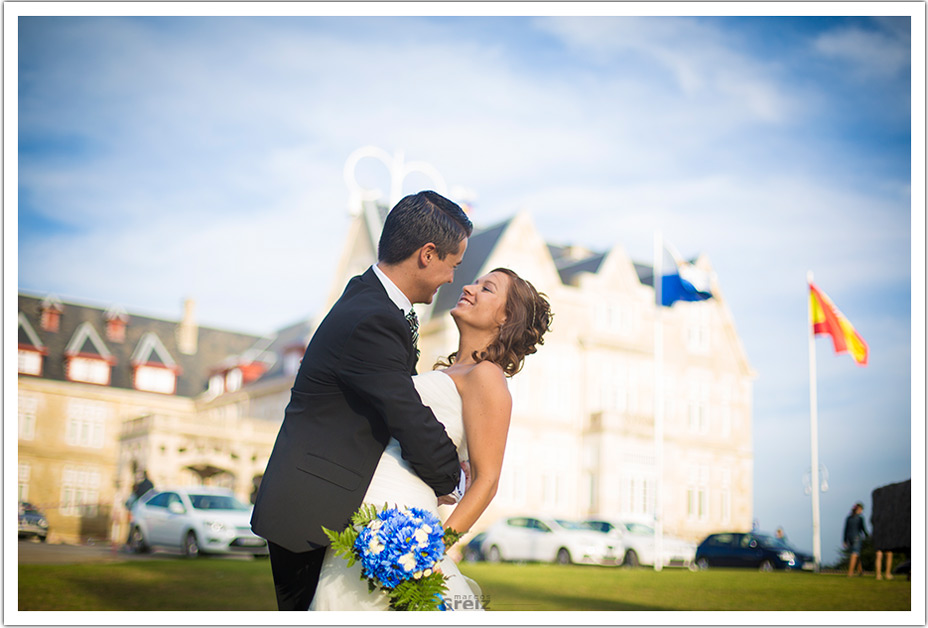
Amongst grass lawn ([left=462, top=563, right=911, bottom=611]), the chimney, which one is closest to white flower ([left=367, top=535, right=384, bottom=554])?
grass lawn ([left=462, top=563, right=911, bottom=611])

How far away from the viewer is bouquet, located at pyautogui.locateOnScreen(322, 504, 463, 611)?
3508mm

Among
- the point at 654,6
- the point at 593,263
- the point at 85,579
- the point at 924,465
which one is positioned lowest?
the point at 85,579

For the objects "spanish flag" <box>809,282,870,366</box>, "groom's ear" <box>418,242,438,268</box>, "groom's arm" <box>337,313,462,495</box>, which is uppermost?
"spanish flag" <box>809,282,870,366</box>

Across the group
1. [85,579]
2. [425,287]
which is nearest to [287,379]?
[85,579]

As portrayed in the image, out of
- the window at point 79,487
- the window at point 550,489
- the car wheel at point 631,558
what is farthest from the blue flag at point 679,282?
the window at point 79,487

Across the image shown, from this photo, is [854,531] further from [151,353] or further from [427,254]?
[151,353]

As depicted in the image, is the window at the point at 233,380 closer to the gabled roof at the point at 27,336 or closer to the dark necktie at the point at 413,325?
the gabled roof at the point at 27,336

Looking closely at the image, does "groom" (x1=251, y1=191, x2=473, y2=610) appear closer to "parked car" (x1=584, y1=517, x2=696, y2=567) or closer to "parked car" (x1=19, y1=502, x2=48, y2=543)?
"parked car" (x1=584, y1=517, x2=696, y2=567)

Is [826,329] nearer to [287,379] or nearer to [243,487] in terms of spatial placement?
[243,487]

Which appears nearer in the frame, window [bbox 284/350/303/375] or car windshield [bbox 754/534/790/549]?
car windshield [bbox 754/534/790/549]

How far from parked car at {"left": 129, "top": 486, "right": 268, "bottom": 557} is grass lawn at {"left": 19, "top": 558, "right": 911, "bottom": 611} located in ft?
10.5

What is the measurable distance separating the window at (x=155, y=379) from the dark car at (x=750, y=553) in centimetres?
3588

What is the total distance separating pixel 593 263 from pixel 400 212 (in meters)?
39.3

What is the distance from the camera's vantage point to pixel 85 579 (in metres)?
12.8
